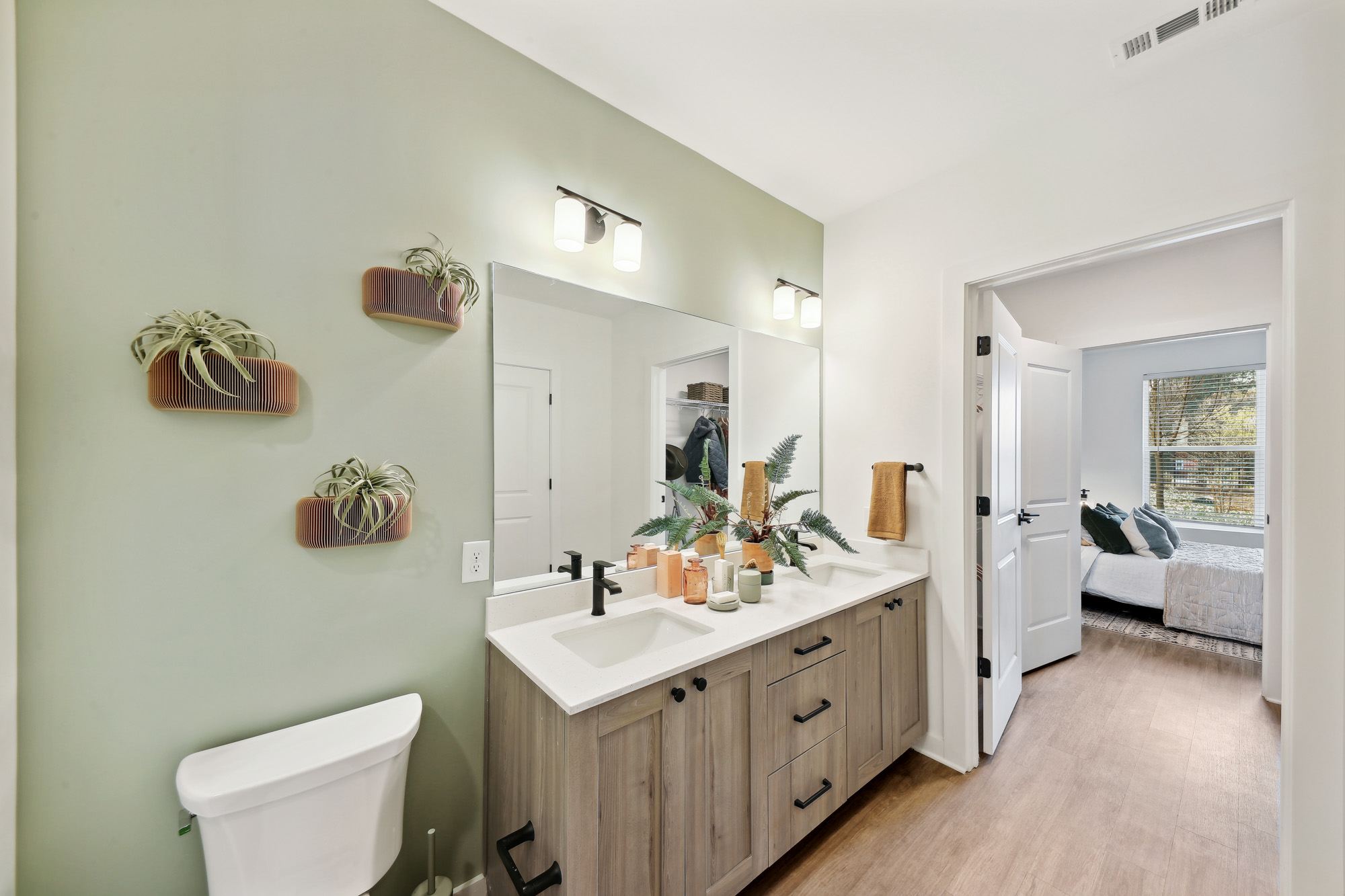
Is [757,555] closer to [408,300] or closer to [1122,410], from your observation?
[408,300]

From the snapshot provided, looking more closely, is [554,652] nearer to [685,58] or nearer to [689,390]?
[689,390]

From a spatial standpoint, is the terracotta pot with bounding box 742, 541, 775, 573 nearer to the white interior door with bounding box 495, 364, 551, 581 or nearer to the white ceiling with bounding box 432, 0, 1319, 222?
the white interior door with bounding box 495, 364, 551, 581

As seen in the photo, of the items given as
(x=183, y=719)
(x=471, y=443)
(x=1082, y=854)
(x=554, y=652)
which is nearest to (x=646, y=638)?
(x=554, y=652)

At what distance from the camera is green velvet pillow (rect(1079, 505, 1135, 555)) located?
4.02 meters

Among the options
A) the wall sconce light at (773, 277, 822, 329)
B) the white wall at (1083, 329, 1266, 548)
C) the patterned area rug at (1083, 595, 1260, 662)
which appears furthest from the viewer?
the white wall at (1083, 329, 1266, 548)

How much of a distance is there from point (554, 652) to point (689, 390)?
1.11 metres

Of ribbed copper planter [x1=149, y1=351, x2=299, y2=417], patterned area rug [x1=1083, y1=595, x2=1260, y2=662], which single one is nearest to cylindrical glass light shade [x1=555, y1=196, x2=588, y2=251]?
ribbed copper planter [x1=149, y1=351, x2=299, y2=417]

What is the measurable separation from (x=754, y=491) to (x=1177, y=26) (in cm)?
190

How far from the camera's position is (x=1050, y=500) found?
3.12 m

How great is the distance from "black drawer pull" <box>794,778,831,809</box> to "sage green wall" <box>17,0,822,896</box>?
96 cm

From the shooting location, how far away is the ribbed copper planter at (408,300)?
1.32m

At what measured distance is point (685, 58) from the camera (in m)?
1.65

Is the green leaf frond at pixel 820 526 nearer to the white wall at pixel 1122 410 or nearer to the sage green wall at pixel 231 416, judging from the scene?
the sage green wall at pixel 231 416

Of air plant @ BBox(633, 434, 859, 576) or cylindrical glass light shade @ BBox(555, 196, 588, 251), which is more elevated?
cylindrical glass light shade @ BBox(555, 196, 588, 251)
